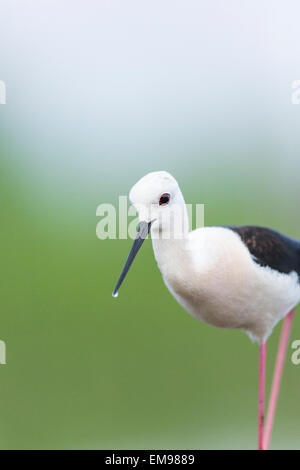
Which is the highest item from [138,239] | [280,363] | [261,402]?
[138,239]

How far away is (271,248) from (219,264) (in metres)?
0.23

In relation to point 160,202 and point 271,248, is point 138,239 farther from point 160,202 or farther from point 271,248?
point 271,248

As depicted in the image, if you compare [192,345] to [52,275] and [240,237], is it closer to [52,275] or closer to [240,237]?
[52,275]

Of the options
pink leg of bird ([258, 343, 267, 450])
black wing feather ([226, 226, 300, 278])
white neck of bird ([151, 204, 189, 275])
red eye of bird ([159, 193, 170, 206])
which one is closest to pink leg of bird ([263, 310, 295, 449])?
pink leg of bird ([258, 343, 267, 450])

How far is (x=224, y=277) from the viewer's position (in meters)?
1.53

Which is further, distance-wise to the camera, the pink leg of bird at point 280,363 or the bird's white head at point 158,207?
the pink leg of bird at point 280,363

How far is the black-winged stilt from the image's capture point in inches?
53.6

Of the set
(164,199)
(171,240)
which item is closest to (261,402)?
(171,240)

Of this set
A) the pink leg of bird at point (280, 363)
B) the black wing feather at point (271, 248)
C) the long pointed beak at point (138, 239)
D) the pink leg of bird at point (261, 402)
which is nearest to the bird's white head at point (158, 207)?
the long pointed beak at point (138, 239)

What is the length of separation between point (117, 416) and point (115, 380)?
5.4 inches

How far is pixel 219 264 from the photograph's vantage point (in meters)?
1.52

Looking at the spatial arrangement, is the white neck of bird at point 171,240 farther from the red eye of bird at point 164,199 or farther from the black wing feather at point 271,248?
the black wing feather at point 271,248

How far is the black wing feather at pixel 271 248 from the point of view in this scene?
1659 mm
